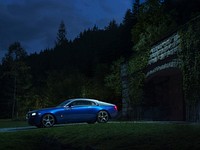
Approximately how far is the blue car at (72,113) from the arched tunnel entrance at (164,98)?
4423 millimetres

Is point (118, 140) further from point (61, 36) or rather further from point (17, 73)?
point (61, 36)

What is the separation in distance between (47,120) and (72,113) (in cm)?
116

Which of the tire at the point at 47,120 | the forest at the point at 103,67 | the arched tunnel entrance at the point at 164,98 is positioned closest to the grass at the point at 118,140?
the tire at the point at 47,120

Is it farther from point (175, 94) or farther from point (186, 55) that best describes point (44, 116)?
point (175, 94)

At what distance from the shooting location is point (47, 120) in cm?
1747

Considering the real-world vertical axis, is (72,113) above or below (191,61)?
below

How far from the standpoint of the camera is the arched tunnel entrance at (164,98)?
2206 centimetres

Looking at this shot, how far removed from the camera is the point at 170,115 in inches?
901

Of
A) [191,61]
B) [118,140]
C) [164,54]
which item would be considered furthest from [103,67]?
[118,140]

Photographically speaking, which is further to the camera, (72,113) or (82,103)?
(82,103)

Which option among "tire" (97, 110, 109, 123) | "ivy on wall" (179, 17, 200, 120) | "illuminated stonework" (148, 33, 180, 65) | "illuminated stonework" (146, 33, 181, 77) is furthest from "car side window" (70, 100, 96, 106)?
"ivy on wall" (179, 17, 200, 120)

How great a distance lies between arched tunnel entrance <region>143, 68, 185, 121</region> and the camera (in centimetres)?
2206

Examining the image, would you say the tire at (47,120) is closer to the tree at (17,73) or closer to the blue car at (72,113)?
the blue car at (72,113)

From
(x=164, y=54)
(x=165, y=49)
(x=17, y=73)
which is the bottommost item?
(x=164, y=54)
